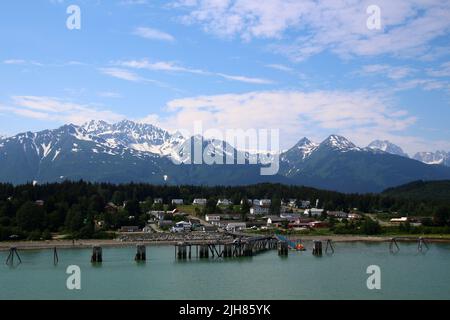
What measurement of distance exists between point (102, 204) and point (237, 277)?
69144 mm

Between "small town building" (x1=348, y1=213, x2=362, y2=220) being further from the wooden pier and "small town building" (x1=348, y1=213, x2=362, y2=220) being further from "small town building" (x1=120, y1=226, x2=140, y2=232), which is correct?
the wooden pier

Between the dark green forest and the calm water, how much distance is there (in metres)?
19.8

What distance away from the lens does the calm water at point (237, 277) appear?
43.0 meters

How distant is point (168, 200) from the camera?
149500mm

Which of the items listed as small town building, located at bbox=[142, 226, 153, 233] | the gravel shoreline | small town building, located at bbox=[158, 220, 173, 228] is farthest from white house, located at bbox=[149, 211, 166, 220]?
the gravel shoreline

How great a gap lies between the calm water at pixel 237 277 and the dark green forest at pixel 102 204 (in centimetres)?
1976

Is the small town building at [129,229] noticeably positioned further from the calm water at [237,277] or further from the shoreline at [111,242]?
the calm water at [237,277]

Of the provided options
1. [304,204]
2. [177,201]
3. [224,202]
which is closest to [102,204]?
[177,201]

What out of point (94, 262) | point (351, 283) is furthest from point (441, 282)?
point (94, 262)

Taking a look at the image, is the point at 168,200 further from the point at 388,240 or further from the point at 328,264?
the point at 328,264

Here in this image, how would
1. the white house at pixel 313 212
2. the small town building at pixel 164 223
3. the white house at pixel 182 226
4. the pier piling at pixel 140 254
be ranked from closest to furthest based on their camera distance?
1. the pier piling at pixel 140 254
2. the white house at pixel 182 226
3. the small town building at pixel 164 223
4. the white house at pixel 313 212

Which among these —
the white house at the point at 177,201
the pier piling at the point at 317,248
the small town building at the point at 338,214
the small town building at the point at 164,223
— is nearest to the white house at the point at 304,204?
the small town building at the point at 338,214

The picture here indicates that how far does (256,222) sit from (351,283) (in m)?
73.6

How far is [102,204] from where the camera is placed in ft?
380
